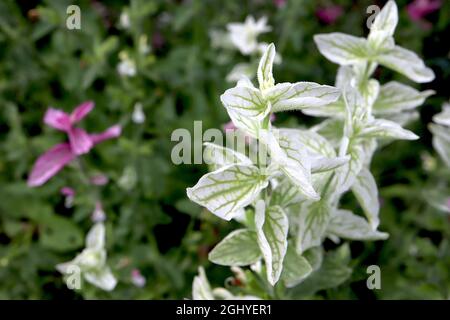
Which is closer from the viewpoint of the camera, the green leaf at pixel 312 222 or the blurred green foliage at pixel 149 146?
the green leaf at pixel 312 222

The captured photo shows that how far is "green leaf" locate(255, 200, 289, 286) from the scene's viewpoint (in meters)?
0.72

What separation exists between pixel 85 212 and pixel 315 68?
2.54 ft

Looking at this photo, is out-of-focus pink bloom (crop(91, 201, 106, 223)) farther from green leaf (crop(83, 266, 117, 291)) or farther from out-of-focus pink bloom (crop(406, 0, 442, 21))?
out-of-focus pink bloom (crop(406, 0, 442, 21))

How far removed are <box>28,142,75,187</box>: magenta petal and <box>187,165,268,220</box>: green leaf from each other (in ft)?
1.78

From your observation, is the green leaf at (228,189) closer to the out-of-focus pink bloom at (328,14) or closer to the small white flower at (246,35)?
the small white flower at (246,35)

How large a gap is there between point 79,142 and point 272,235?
518 mm

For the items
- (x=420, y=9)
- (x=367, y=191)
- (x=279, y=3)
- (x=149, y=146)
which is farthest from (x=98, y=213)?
(x=420, y=9)

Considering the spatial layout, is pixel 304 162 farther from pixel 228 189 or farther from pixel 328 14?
pixel 328 14

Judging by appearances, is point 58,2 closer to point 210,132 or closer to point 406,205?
point 210,132

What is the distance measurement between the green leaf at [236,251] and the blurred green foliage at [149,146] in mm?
357

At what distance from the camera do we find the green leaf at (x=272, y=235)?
72 cm

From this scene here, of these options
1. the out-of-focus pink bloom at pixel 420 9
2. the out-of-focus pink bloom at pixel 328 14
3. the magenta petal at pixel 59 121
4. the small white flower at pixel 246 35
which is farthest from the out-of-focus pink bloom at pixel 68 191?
the out-of-focus pink bloom at pixel 420 9
